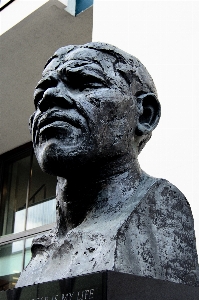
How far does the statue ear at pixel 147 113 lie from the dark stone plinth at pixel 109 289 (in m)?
0.82

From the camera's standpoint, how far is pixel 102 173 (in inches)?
100

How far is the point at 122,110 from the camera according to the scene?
8.33ft

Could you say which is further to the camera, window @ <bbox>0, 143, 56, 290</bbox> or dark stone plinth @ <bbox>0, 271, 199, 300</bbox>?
window @ <bbox>0, 143, 56, 290</bbox>

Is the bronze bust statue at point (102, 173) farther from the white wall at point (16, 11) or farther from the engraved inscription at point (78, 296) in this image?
the white wall at point (16, 11)

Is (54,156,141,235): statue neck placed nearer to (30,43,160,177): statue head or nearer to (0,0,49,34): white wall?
(30,43,160,177): statue head

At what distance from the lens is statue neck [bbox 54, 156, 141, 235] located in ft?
8.29

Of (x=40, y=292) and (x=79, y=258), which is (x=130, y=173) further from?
(x=40, y=292)

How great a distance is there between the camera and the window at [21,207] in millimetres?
9258

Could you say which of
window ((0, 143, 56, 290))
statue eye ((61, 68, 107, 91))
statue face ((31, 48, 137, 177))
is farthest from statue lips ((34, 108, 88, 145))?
window ((0, 143, 56, 290))

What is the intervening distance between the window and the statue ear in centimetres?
631

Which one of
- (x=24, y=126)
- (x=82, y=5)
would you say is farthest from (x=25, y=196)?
(x=82, y=5)

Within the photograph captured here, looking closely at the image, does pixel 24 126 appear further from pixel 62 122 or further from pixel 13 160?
pixel 62 122

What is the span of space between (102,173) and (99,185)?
0.06 metres

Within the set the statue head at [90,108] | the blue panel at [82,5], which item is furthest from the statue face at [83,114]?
the blue panel at [82,5]
